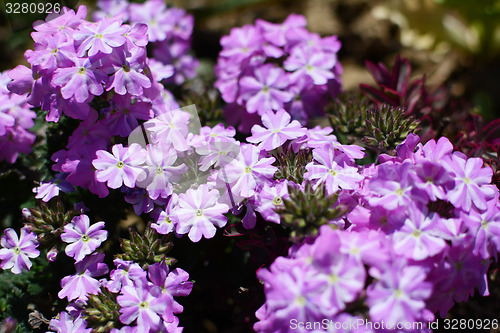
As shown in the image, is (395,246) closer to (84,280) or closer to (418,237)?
(418,237)

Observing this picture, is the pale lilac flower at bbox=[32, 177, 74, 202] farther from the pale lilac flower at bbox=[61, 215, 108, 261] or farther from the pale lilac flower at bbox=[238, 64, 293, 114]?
the pale lilac flower at bbox=[238, 64, 293, 114]

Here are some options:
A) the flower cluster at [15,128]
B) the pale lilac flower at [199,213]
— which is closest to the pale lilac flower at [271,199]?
the pale lilac flower at [199,213]

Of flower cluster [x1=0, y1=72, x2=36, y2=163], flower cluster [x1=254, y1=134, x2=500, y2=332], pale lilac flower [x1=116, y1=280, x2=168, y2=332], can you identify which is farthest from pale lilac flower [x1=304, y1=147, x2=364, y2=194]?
flower cluster [x1=0, y1=72, x2=36, y2=163]

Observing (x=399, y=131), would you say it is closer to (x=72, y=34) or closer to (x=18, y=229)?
(x=72, y=34)

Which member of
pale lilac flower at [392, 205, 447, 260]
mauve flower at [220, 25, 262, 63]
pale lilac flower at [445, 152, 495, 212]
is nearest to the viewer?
pale lilac flower at [392, 205, 447, 260]

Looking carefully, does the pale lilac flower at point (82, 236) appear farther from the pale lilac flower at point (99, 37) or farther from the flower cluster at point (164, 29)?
the flower cluster at point (164, 29)

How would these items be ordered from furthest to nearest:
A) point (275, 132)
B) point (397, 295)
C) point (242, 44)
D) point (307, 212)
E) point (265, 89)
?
point (242, 44) → point (265, 89) → point (275, 132) → point (307, 212) → point (397, 295)

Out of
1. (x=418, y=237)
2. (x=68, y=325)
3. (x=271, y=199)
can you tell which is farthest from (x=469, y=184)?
(x=68, y=325)
